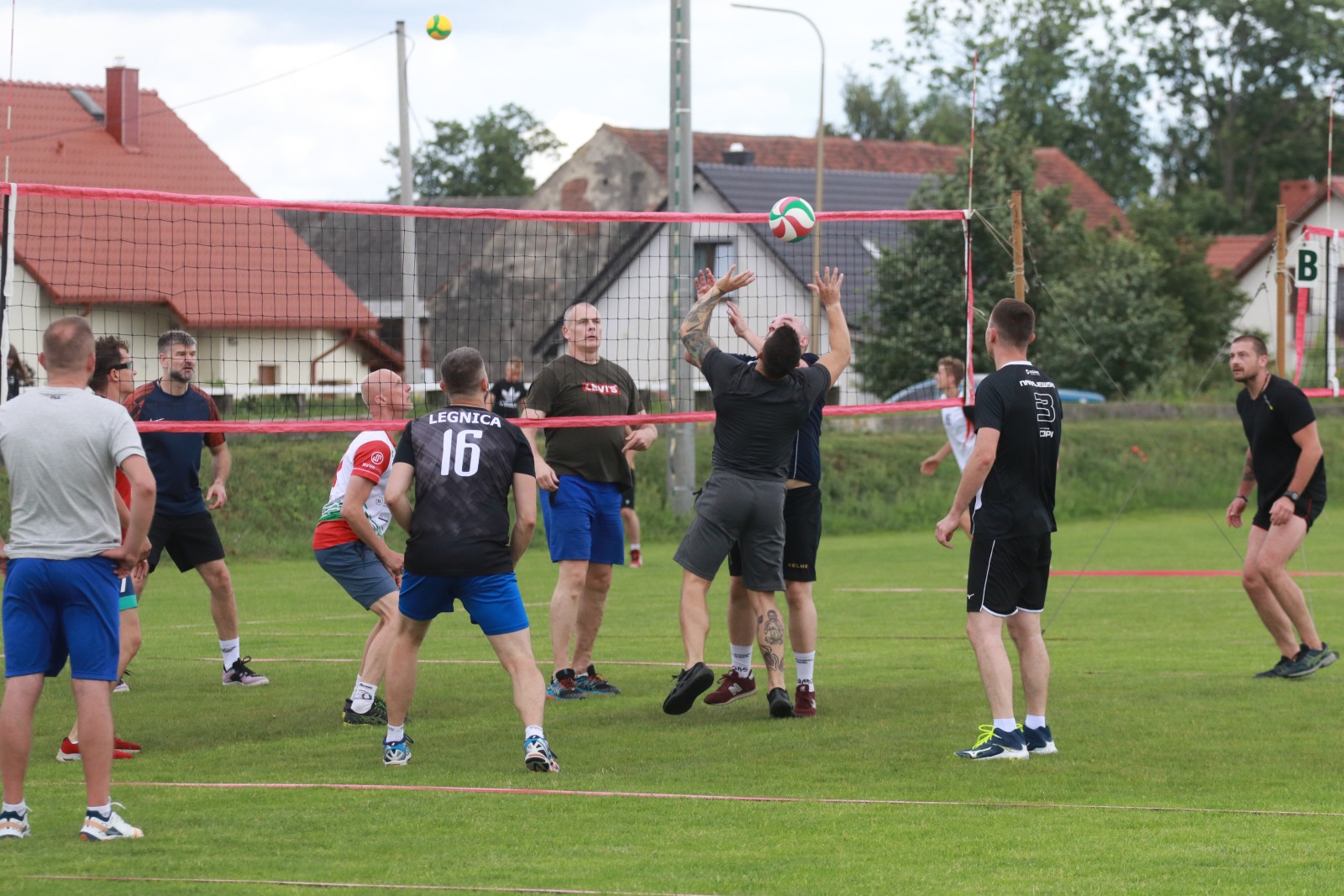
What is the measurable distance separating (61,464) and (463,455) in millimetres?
1903

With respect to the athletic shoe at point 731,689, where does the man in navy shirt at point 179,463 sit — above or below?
above

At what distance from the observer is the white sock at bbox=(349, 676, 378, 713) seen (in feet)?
29.6

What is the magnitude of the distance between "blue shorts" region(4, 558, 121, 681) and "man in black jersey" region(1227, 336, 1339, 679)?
7.13 m

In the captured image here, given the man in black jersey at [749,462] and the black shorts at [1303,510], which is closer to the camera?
the man in black jersey at [749,462]

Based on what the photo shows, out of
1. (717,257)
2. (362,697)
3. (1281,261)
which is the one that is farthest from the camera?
(717,257)

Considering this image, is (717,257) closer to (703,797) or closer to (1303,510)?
(1303,510)

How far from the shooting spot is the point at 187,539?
10.1 metres

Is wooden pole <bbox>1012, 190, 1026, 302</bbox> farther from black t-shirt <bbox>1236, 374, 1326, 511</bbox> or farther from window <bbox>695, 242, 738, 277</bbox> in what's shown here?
window <bbox>695, 242, 738, 277</bbox>

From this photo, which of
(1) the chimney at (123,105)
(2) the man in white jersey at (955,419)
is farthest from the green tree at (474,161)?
(2) the man in white jersey at (955,419)

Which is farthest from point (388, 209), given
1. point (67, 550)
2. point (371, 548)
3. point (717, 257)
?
point (717, 257)

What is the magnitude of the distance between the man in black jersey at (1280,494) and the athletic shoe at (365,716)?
17.9 ft

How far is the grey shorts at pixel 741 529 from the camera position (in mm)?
8930

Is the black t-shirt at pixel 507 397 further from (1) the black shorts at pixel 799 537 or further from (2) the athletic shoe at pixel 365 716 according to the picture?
(2) the athletic shoe at pixel 365 716

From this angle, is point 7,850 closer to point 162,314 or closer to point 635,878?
point 635,878
